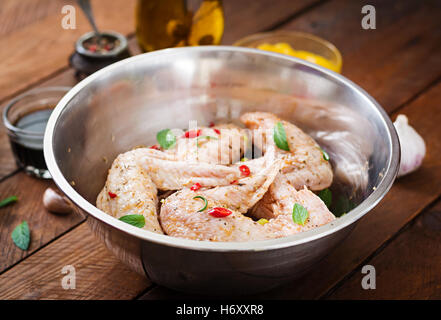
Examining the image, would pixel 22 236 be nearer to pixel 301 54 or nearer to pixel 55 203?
pixel 55 203

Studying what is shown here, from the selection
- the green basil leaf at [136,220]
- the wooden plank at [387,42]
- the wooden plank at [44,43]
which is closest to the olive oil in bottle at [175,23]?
the wooden plank at [44,43]

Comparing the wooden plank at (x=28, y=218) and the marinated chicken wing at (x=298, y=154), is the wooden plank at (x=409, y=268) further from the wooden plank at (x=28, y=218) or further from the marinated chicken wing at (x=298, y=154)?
the wooden plank at (x=28, y=218)

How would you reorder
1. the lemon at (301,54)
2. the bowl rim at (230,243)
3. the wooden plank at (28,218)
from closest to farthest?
the bowl rim at (230,243)
the wooden plank at (28,218)
the lemon at (301,54)

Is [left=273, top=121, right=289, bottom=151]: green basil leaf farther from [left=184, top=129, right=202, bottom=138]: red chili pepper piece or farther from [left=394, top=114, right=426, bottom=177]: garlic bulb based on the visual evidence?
[left=394, top=114, right=426, bottom=177]: garlic bulb

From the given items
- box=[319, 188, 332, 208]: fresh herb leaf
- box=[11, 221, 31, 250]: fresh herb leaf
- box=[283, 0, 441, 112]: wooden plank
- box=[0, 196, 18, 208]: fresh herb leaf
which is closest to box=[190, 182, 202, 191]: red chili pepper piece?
box=[319, 188, 332, 208]: fresh herb leaf
